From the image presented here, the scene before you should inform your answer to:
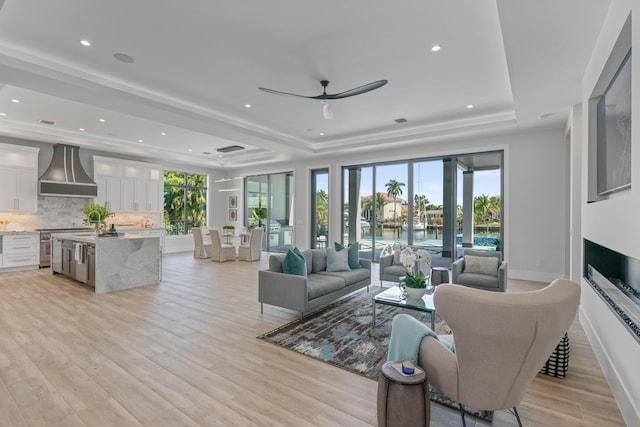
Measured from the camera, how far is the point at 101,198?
8.59 meters

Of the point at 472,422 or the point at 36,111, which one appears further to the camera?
the point at 36,111

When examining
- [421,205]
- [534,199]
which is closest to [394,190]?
[421,205]

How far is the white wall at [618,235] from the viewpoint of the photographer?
2.00m

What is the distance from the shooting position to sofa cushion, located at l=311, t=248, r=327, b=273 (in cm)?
494

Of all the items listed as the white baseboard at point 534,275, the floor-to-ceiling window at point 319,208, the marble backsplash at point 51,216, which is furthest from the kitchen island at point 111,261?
the white baseboard at point 534,275

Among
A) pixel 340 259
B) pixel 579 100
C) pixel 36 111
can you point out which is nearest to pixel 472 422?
pixel 340 259

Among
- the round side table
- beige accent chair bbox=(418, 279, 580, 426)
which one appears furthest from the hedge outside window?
beige accent chair bbox=(418, 279, 580, 426)

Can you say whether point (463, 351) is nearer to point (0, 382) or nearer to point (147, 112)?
point (0, 382)

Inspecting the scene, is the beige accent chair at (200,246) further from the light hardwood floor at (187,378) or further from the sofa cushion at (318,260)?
the sofa cushion at (318,260)

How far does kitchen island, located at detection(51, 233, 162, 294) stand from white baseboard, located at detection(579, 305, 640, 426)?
6.40 m

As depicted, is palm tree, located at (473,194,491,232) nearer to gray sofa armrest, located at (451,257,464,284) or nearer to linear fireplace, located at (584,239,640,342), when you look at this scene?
gray sofa armrest, located at (451,257,464,284)

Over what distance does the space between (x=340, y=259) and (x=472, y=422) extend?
308cm

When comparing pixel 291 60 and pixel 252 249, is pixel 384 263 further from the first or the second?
pixel 252 249

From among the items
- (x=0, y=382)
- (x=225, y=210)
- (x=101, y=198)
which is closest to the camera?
(x=0, y=382)
